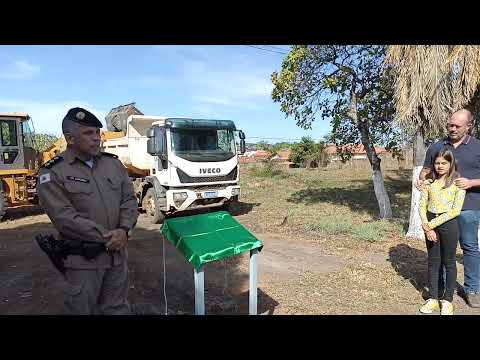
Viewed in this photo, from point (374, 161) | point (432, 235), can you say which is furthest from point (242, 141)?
point (432, 235)

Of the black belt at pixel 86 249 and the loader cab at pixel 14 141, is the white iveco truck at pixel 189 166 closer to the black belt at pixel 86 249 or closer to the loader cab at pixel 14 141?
the loader cab at pixel 14 141

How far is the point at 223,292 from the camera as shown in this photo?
4598 millimetres

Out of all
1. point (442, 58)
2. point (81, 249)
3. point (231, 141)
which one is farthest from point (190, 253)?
point (231, 141)

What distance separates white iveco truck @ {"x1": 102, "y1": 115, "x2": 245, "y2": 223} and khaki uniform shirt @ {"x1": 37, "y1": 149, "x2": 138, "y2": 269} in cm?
598

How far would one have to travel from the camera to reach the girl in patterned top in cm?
346

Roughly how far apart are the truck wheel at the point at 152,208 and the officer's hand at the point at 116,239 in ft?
21.6

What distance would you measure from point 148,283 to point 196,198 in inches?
156

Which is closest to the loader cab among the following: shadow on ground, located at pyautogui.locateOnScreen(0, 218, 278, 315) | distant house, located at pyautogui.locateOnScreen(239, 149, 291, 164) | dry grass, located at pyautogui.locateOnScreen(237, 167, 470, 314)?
shadow on ground, located at pyautogui.locateOnScreen(0, 218, 278, 315)

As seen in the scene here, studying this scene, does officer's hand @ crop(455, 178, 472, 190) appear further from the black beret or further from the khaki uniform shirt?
the black beret

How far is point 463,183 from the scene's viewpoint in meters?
3.44

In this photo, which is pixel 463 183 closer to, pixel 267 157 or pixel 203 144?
pixel 203 144

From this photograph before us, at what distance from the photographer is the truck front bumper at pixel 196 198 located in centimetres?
870

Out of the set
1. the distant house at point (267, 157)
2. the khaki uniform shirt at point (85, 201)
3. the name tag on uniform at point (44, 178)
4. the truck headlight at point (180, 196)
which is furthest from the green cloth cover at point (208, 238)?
the distant house at point (267, 157)

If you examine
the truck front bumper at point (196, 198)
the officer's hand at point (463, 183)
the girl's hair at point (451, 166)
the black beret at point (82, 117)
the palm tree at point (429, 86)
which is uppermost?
the palm tree at point (429, 86)
